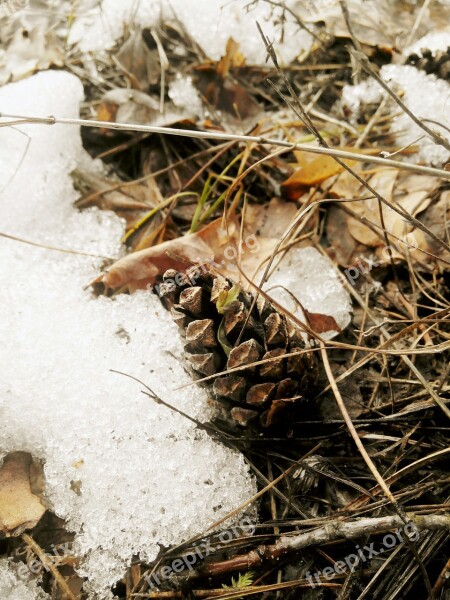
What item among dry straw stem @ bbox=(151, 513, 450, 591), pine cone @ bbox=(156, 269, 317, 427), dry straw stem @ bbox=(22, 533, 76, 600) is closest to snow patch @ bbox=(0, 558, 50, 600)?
dry straw stem @ bbox=(22, 533, 76, 600)

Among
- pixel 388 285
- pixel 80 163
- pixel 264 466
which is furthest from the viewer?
pixel 80 163

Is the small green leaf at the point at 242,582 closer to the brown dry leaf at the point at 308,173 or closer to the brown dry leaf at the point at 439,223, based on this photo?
the brown dry leaf at the point at 439,223

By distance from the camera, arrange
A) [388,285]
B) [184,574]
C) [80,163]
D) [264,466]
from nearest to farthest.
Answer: [184,574] < [264,466] < [388,285] < [80,163]

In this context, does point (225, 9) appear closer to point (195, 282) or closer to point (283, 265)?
point (283, 265)

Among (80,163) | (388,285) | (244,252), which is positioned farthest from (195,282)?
(80,163)

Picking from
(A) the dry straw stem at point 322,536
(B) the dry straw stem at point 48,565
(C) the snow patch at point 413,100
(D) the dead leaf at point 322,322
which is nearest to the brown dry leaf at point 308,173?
(C) the snow patch at point 413,100
